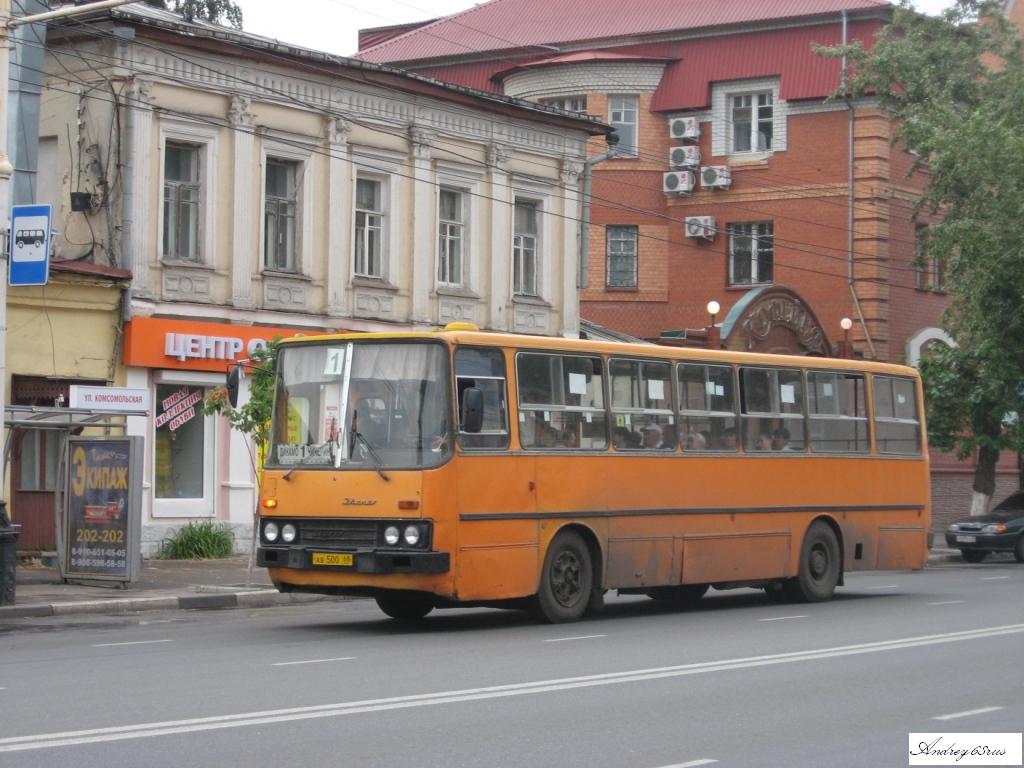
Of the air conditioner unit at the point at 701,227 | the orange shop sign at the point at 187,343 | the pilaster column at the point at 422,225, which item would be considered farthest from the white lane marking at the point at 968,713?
the air conditioner unit at the point at 701,227

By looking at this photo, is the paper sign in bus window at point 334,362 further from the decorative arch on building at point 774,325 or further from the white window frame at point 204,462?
the decorative arch on building at point 774,325

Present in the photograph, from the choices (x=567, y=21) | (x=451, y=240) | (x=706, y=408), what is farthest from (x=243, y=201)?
(x=567, y=21)

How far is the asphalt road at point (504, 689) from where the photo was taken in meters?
9.15

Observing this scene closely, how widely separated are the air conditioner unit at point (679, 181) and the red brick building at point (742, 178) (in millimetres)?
35

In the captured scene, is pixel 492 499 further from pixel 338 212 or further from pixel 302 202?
pixel 338 212

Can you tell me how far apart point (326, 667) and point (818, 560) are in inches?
375

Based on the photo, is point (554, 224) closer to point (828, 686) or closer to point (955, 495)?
point (955, 495)

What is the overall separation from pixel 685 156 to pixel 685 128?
27.3 inches

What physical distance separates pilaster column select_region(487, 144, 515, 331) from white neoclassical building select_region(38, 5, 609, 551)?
4 centimetres

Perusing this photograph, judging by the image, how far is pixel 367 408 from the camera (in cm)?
1619

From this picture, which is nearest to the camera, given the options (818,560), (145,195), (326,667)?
(326,667)

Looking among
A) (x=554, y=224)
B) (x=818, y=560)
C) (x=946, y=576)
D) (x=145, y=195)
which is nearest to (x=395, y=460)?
(x=818, y=560)

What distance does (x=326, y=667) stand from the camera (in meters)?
12.9

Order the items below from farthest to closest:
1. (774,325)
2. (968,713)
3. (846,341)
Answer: (846,341) → (774,325) → (968,713)
